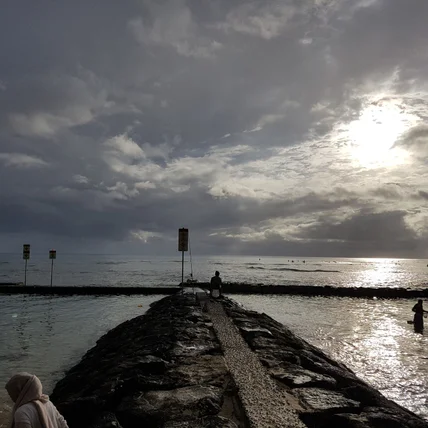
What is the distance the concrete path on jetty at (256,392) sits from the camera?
6.18m

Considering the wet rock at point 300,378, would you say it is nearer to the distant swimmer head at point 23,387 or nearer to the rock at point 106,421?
the rock at point 106,421

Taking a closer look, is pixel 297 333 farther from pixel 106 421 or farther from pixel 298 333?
pixel 106 421

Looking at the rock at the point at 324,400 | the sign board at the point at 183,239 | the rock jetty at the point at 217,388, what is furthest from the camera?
the sign board at the point at 183,239

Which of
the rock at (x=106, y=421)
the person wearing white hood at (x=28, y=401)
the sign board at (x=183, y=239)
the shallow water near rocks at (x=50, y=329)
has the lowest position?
the shallow water near rocks at (x=50, y=329)

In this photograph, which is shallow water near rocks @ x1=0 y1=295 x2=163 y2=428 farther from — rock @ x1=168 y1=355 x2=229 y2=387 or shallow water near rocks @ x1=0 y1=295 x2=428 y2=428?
rock @ x1=168 y1=355 x2=229 y2=387

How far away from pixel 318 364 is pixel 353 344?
225 inches

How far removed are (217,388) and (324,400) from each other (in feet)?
6.69

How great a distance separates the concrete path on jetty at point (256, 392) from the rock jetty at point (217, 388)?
2 cm

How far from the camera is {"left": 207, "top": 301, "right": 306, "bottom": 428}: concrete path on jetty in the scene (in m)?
6.18

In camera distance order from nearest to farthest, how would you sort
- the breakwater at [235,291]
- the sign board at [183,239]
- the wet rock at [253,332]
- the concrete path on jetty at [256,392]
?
Answer: the concrete path on jetty at [256,392] → the wet rock at [253,332] → the sign board at [183,239] → the breakwater at [235,291]

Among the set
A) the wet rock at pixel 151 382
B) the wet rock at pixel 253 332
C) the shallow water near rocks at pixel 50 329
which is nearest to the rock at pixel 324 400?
the wet rock at pixel 151 382

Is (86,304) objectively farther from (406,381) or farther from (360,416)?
(360,416)

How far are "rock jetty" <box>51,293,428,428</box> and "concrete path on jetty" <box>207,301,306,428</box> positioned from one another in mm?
17

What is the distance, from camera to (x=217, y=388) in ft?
24.7
